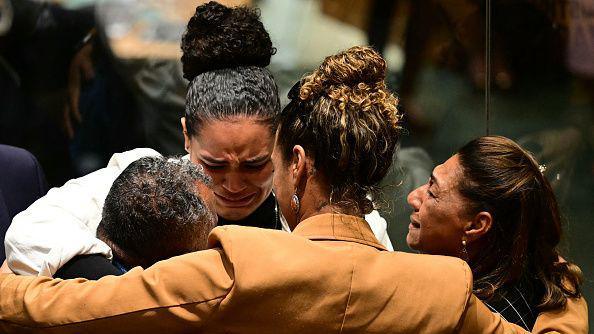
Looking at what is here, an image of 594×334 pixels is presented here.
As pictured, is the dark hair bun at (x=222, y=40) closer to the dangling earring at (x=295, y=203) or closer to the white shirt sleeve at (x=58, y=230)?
the white shirt sleeve at (x=58, y=230)

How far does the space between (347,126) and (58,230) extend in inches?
27.4

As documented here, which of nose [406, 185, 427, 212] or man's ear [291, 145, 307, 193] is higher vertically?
man's ear [291, 145, 307, 193]

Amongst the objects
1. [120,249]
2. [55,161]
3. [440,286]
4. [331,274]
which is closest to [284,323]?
[331,274]

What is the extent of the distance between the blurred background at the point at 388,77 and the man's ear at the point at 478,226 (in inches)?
40.1

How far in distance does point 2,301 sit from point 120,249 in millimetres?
265

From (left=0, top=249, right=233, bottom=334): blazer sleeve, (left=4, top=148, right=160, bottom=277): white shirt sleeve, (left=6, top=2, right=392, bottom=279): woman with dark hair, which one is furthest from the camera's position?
(left=6, top=2, right=392, bottom=279): woman with dark hair

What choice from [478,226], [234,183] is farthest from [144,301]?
[478,226]

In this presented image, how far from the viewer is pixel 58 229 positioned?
2148 mm

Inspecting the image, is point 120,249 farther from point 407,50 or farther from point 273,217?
point 407,50

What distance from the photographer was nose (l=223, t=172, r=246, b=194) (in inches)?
97.0

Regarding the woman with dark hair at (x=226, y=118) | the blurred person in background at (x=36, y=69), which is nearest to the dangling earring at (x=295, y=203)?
the woman with dark hair at (x=226, y=118)

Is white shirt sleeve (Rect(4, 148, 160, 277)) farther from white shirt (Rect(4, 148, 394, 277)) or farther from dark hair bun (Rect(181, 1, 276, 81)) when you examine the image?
dark hair bun (Rect(181, 1, 276, 81))

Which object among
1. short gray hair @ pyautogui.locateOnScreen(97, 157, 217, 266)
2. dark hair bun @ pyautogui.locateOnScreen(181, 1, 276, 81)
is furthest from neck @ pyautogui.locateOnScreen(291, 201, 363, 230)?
dark hair bun @ pyautogui.locateOnScreen(181, 1, 276, 81)

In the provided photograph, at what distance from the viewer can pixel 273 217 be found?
268 cm
